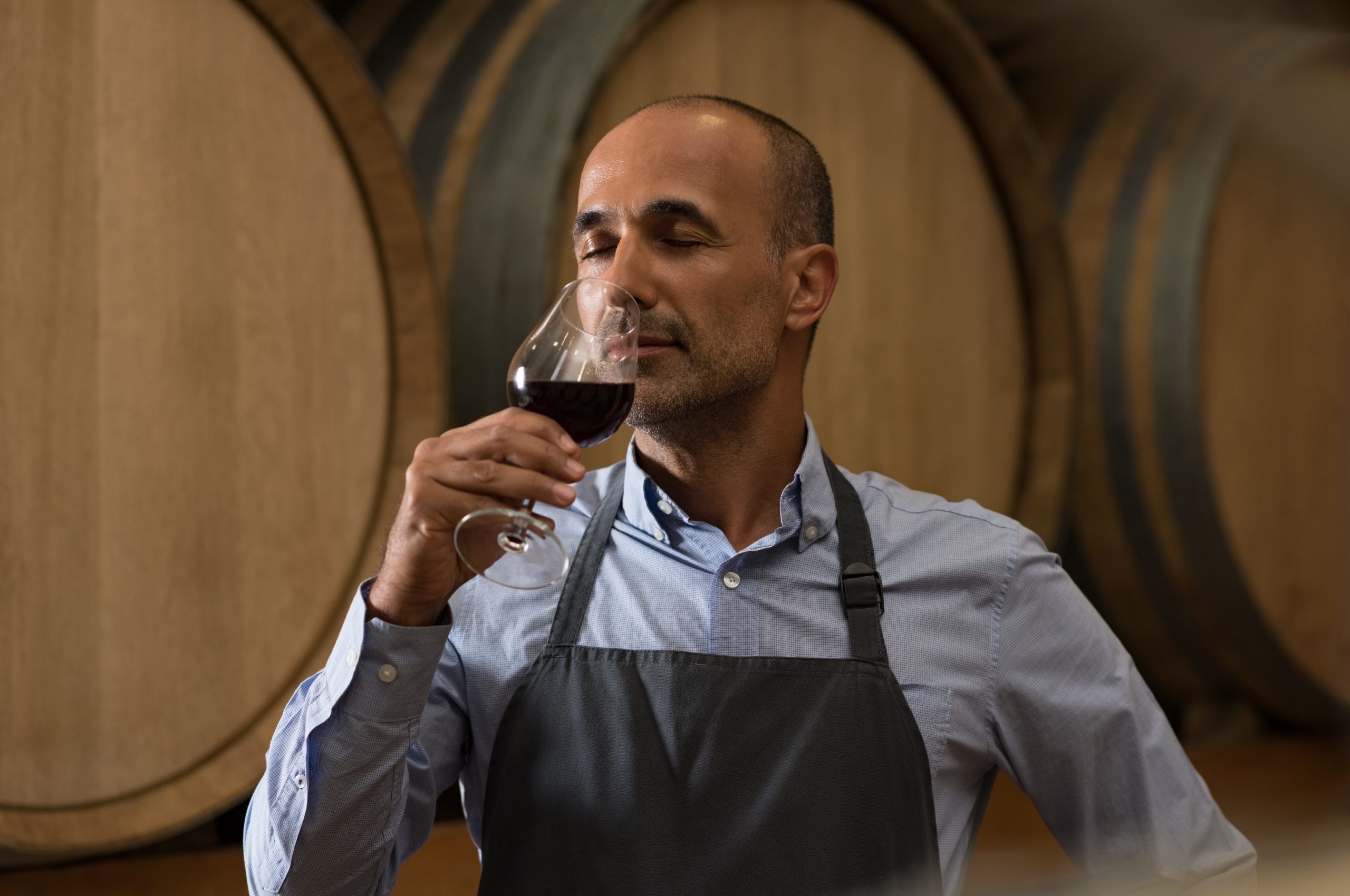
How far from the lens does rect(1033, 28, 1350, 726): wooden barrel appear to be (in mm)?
2668

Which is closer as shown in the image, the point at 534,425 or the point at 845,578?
the point at 534,425

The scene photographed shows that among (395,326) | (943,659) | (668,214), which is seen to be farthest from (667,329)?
(395,326)

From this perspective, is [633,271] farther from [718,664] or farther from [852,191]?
[852,191]

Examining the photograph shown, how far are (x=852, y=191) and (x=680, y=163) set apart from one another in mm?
971

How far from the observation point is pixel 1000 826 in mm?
2166

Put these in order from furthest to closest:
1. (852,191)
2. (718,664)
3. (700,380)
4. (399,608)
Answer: (852,191), (700,380), (718,664), (399,608)

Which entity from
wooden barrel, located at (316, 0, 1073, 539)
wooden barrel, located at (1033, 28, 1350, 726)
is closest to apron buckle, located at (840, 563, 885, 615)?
wooden barrel, located at (316, 0, 1073, 539)

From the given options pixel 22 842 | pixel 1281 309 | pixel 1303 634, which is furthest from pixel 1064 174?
pixel 22 842

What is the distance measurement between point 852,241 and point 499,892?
1.43m

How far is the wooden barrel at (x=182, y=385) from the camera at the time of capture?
4.70 ft

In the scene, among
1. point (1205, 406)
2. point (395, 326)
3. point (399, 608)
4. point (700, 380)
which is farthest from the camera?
point (1205, 406)

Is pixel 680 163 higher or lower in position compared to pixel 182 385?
higher

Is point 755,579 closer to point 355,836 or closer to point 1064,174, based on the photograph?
point 355,836

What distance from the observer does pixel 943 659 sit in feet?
4.27
